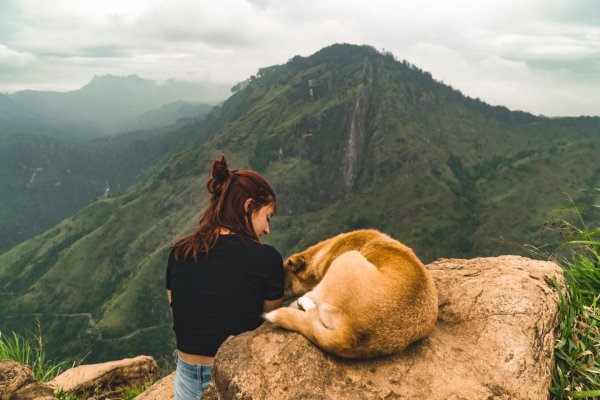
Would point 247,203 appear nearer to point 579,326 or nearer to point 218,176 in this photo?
point 218,176

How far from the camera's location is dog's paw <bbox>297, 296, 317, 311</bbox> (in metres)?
3.92

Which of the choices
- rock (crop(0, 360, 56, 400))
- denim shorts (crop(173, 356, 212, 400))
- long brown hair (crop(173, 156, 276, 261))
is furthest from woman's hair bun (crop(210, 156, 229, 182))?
rock (crop(0, 360, 56, 400))

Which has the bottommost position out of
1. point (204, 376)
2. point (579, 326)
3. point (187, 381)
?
point (187, 381)

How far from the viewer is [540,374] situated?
3732 millimetres

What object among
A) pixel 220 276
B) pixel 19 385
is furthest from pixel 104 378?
pixel 220 276

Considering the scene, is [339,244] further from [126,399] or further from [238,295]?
[126,399]

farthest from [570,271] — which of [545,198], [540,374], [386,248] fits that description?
[545,198]

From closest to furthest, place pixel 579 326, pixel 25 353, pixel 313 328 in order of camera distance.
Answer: pixel 313 328
pixel 579 326
pixel 25 353

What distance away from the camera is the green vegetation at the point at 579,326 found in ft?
12.5

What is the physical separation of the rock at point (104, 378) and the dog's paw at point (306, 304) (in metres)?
4.89

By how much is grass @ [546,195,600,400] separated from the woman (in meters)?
3.06

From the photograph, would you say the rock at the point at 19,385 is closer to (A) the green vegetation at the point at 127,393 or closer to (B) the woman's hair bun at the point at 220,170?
(A) the green vegetation at the point at 127,393

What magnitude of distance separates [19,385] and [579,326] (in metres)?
7.19

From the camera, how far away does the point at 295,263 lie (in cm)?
491
